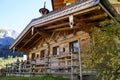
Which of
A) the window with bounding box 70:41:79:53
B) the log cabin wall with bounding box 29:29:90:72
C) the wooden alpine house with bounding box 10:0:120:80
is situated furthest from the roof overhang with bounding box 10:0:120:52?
the window with bounding box 70:41:79:53

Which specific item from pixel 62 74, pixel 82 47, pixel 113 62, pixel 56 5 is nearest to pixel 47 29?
pixel 82 47

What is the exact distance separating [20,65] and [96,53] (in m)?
11.0

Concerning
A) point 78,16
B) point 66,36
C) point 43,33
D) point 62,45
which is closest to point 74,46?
point 66,36

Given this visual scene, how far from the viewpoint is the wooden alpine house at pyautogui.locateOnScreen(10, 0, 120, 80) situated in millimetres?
9764

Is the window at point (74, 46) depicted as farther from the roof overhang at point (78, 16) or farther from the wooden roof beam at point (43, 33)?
the wooden roof beam at point (43, 33)

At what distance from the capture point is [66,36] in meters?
14.4

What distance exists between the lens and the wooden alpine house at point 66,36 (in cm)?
976

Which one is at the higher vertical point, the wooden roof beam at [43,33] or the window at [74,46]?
the wooden roof beam at [43,33]

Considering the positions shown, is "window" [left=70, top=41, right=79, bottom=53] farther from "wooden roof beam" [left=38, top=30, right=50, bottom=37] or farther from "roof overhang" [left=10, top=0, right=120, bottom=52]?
"wooden roof beam" [left=38, top=30, right=50, bottom=37]

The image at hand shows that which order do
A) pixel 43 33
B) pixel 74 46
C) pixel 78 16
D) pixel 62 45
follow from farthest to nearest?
1. pixel 43 33
2. pixel 62 45
3. pixel 74 46
4. pixel 78 16

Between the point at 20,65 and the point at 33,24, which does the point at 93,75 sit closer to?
the point at 33,24

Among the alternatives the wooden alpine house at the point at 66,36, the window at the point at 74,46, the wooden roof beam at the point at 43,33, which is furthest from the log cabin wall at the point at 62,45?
the wooden roof beam at the point at 43,33

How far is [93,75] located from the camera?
934 cm

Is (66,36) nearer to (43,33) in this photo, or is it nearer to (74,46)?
(74,46)
